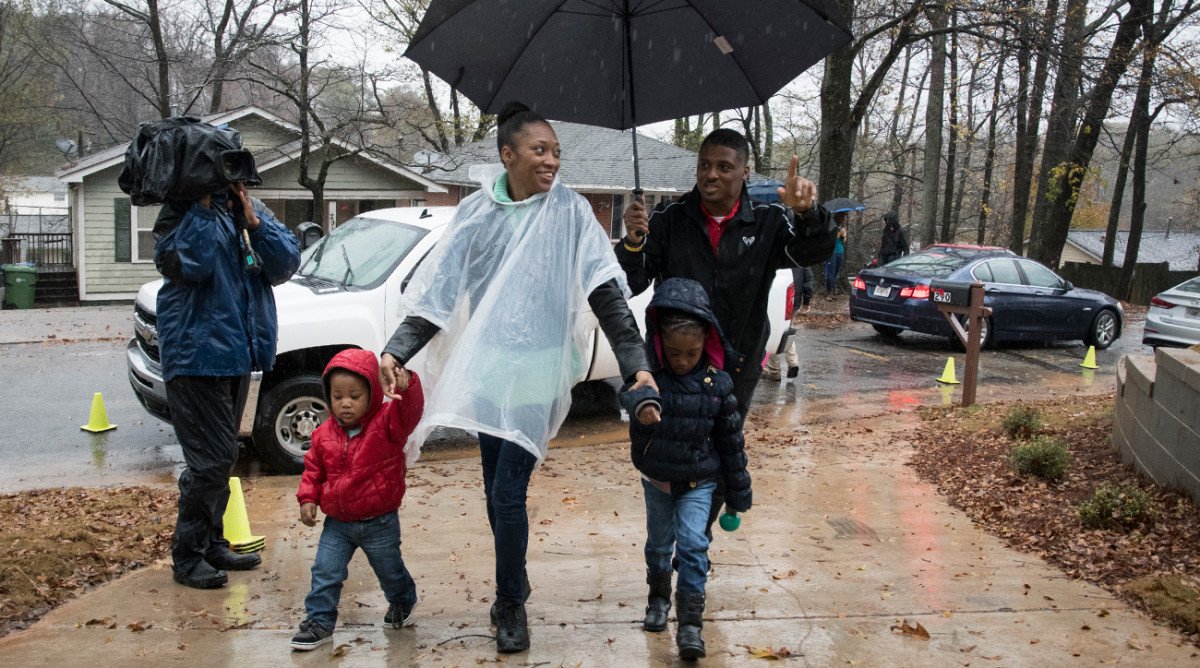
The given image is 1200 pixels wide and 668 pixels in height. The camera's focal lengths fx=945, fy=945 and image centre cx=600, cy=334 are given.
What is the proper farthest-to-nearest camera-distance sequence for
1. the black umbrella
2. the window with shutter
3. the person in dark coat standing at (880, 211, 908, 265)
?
1. the window with shutter
2. the person in dark coat standing at (880, 211, 908, 265)
3. the black umbrella

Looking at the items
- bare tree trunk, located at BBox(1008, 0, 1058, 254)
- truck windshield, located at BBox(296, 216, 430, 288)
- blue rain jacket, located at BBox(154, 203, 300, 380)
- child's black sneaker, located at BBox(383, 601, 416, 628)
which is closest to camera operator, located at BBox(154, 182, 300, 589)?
blue rain jacket, located at BBox(154, 203, 300, 380)

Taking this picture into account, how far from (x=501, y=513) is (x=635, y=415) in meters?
0.63

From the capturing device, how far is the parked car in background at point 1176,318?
12.7 meters

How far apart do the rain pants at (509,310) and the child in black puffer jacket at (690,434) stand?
20 centimetres

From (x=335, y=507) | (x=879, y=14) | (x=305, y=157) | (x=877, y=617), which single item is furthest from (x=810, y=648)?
(x=305, y=157)

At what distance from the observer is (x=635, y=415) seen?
3.19m

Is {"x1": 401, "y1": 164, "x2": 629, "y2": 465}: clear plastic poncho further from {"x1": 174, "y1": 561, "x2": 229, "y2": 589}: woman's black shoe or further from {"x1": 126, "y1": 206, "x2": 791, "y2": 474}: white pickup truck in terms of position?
{"x1": 126, "y1": 206, "x2": 791, "y2": 474}: white pickup truck

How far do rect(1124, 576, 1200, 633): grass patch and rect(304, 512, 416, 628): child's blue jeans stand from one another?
3.03m

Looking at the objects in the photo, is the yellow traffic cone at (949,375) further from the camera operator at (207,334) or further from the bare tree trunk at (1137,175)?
the bare tree trunk at (1137,175)

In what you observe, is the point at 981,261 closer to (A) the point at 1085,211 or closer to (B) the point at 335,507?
(B) the point at 335,507

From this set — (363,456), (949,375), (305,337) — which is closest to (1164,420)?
(363,456)

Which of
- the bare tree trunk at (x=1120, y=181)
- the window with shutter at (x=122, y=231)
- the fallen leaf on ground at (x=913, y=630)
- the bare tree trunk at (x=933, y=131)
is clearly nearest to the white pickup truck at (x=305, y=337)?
the fallen leaf on ground at (x=913, y=630)

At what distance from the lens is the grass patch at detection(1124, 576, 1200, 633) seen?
3668 millimetres

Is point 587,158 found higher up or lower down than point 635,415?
higher up
